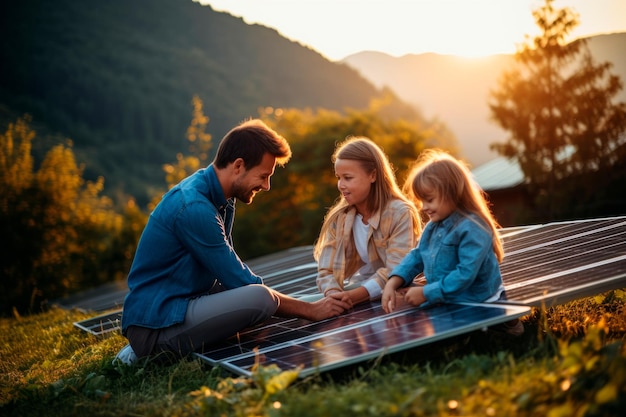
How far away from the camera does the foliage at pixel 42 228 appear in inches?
895

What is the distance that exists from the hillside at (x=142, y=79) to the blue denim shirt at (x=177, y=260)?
193 ft

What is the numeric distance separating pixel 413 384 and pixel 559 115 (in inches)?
1375

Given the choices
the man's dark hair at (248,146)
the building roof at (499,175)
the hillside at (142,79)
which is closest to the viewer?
the man's dark hair at (248,146)

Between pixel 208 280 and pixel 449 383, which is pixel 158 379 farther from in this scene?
pixel 449 383

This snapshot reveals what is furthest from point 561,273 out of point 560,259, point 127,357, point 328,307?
point 127,357

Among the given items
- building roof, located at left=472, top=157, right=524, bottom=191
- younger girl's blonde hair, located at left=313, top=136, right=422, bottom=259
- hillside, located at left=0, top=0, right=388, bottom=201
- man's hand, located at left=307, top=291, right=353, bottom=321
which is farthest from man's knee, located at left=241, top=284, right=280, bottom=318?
hillside, located at left=0, top=0, right=388, bottom=201

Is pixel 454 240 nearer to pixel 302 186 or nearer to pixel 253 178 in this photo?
pixel 253 178

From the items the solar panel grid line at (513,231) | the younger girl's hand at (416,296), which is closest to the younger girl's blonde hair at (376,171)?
the younger girl's hand at (416,296)

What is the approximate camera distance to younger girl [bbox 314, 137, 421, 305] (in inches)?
242

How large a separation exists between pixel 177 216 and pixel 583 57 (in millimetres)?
34152

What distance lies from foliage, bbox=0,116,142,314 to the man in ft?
56.0

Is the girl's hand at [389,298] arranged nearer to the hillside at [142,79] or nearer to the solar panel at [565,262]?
the solar panel at [565,262]

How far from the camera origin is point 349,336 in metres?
4.68

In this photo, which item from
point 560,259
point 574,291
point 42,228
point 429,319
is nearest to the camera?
point 574,291
